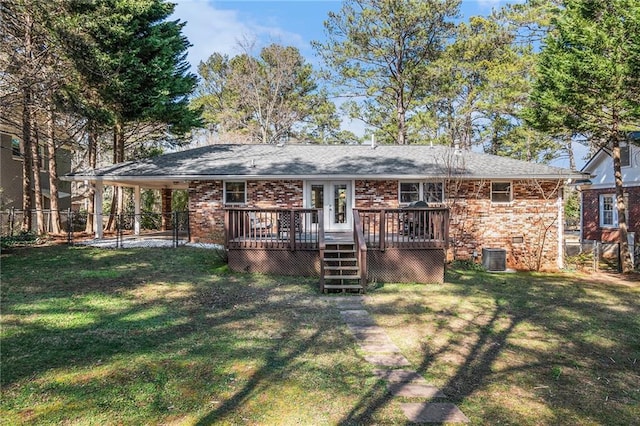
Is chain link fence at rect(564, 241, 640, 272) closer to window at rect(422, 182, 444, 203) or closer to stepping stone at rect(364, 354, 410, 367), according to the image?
window at rect(422, 182, 444, 203)

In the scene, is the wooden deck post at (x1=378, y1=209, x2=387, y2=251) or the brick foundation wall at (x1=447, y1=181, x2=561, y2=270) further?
the brick foundation wall at (x1=447, y1=181, x2=561, y2=270)

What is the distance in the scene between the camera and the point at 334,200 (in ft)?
42.4

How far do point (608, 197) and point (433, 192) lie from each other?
32.2 ft

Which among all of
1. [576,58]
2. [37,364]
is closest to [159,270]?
[37,364]

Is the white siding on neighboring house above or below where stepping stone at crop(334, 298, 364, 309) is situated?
above

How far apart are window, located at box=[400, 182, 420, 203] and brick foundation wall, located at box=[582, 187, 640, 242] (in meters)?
9.29

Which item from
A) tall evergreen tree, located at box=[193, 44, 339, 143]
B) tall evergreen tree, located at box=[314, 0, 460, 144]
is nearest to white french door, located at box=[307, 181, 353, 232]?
tall evergreen tree, located at box=[314, 0, 460, 144]

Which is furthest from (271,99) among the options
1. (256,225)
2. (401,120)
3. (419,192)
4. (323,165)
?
(256,225)

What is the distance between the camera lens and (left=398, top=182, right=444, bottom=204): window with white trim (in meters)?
12.9

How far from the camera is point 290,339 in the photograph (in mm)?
5113

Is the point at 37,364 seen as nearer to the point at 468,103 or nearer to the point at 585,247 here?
the point at 585,247

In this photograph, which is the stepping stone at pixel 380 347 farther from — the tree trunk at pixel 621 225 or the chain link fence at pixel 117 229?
the tree trunk at pixel 621 225

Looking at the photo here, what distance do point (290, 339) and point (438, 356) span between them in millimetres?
1861

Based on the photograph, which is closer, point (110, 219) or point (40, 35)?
point (40, 35)
